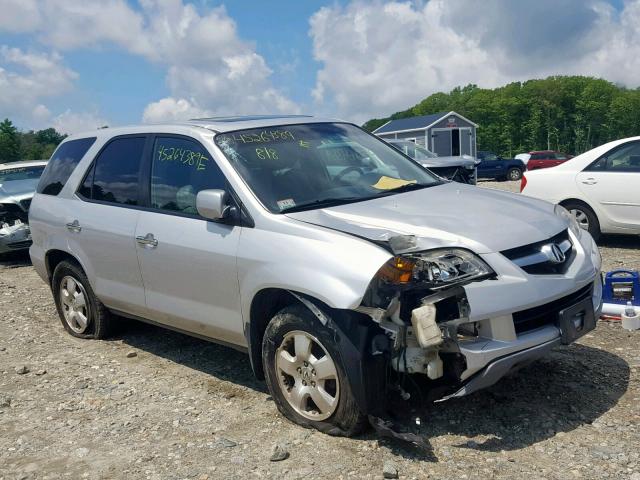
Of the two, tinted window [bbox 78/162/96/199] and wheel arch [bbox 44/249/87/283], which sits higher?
tinted window [bbox 78/162/96/199]

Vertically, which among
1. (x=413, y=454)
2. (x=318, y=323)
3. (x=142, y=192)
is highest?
(x=142, y=192)

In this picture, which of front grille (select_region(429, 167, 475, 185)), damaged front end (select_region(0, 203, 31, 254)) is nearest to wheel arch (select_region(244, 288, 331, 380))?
damaged front end (select_region(0, 203, 31, 254))

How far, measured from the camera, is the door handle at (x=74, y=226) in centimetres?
540

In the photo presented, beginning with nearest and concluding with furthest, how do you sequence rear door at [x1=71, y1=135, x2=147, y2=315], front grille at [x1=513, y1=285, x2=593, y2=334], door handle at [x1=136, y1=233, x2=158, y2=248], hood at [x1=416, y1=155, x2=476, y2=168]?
1. front grille at [x1=513, y1=285, x2=593, y2=334]
2. door handle at [x1=136, y1=233, x2=158, y2=248]
3. rear door at [x1=71, y1=135, x2=147, y2=315]
4. hood at [x1=416, y1=155, x2=476, y2=168]

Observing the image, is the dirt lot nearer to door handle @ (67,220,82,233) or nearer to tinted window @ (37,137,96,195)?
door handle @ (67,220,82,233)

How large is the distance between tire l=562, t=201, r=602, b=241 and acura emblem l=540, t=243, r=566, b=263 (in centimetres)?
549

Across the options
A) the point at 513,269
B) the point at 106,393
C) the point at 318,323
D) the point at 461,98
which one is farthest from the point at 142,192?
the point at 461,98

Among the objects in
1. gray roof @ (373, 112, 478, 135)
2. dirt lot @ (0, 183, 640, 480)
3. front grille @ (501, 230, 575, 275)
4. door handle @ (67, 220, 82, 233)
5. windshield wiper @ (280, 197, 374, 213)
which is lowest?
dirt lot @ (0, 183, 640, 480)

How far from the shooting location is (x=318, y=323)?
11.6ft

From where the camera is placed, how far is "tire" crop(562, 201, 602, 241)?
8.71 m

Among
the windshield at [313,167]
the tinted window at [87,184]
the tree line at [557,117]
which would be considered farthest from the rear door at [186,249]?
the tree line at [557,117]

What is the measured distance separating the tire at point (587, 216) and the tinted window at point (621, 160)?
20.1 inches

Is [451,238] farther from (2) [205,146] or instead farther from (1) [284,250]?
(2) [205,146]

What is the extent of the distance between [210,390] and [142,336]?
5.66ft
